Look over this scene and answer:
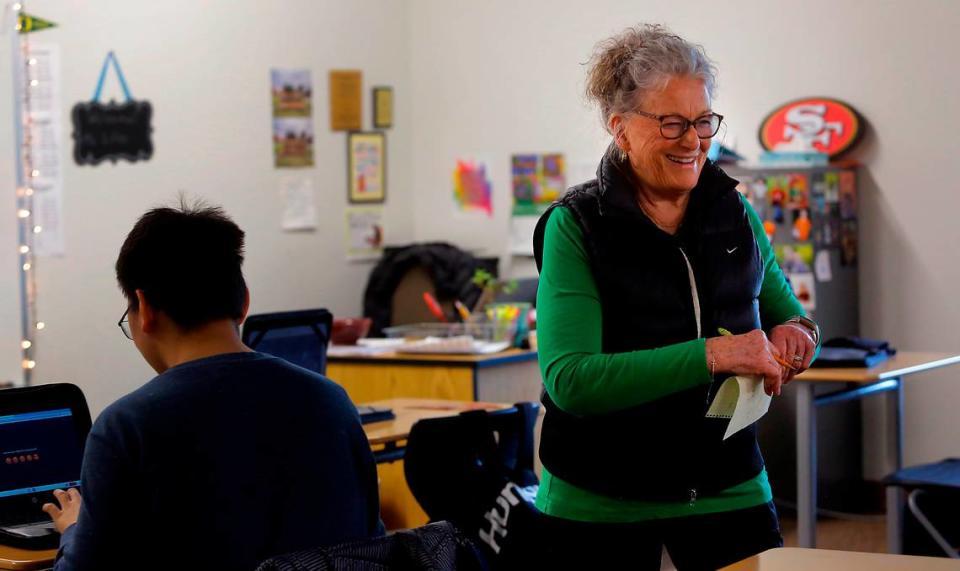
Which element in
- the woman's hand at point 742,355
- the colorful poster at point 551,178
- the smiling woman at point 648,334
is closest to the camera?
the woman's hand at point 742,355

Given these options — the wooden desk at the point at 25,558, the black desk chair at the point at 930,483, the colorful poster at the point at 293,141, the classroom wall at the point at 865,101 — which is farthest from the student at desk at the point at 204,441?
the colorful poster at the point at 293,141

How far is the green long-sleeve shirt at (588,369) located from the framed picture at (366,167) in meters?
4.66

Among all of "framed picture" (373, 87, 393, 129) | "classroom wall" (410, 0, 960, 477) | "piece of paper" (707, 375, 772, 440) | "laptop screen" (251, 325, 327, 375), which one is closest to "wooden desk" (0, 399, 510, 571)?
"laptop screen" (251, 325, 327, 375)

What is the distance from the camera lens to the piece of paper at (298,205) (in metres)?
6.16

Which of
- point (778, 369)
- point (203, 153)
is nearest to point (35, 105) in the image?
point (203, 153)

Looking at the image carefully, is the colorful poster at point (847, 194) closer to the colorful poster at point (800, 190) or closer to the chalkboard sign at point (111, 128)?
the colorful poster at point (800, 190)

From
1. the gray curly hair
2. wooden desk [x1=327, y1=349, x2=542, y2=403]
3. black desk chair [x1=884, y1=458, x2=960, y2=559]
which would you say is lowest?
black desk chair [x1=884, y1=458, x2=960, y2=559]

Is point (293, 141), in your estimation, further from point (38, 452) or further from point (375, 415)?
point (38, 452)

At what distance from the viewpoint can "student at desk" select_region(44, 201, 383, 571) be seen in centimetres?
162

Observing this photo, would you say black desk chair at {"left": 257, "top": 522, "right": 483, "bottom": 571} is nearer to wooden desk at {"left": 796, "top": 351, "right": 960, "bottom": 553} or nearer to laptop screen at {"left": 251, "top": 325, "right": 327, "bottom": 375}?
laptop screen at {"left": 251, "top": 325, "right": 327, "bottom": 375}

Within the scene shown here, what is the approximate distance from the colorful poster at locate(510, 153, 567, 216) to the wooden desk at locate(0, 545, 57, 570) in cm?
432

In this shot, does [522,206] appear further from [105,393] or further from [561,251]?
[561,251]

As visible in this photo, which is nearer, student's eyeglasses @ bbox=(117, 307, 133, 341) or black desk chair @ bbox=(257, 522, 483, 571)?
black desk chair @ bbox=(257, 522, 483, 571)

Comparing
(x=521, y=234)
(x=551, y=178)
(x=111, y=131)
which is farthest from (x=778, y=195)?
(x=111, y=131)
